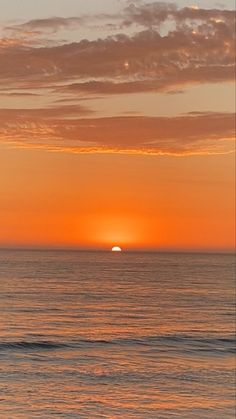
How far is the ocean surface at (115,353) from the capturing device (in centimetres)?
1642

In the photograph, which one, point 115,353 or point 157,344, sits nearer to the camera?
point 115,353

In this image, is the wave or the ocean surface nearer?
the ocean surface

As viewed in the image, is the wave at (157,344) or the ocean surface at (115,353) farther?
the wave at (157,344)

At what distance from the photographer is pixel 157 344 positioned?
1120 inches

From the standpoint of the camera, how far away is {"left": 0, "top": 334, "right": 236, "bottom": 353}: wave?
25.8 meters

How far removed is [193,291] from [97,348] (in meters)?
26.8

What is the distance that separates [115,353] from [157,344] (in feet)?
9.33

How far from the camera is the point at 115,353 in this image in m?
26.1

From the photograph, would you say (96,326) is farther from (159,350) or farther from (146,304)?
(146,304)

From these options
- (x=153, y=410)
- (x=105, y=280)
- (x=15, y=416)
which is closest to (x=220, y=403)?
(x=153, y=410)

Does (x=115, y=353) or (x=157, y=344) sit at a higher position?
(x=157, y=344)

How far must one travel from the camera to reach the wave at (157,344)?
25.8m

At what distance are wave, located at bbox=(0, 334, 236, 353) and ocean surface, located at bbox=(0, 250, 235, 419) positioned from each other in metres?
0.04

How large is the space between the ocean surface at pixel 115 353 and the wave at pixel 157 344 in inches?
1.6
